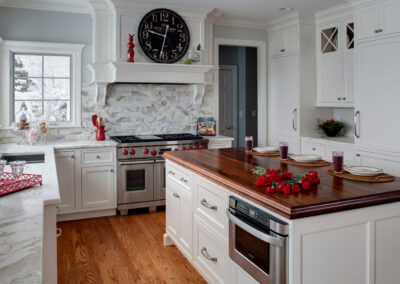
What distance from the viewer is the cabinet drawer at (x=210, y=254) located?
229cm

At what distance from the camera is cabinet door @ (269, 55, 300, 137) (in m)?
5.16

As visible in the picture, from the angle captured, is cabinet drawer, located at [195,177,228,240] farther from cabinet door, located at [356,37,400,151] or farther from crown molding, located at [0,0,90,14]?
crown molding, located at [0,0,90,14]

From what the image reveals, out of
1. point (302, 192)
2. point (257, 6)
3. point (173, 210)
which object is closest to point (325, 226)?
point (302, 192)

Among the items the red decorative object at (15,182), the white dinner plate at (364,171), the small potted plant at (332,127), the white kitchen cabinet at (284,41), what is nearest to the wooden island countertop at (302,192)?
the white dinner plate at (364,171)

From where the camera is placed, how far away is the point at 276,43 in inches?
217


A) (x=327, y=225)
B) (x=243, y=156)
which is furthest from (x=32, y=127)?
(x=327, y=225)

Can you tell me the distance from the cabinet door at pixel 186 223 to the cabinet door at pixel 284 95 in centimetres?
271

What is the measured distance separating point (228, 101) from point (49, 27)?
3.51 metres

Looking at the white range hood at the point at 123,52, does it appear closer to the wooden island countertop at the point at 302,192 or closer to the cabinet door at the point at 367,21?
the cabinet door at the point at 367,21

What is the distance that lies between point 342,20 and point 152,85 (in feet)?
8.54

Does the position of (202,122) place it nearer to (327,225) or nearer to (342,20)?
(342,20)

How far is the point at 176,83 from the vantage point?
196 inches

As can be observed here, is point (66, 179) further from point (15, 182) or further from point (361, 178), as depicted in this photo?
point (361, 178)

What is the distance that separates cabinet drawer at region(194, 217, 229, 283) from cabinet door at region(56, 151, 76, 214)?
2055 mm
